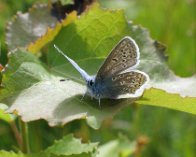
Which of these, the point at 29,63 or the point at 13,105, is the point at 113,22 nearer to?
the point at 29,63

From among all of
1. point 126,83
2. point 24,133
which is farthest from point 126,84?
point 24,133

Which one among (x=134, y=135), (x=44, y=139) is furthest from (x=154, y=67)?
(x=134, y=135)

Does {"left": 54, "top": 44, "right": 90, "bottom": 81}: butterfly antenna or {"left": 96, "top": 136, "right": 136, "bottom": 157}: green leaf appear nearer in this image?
{"left": 54, "top": 44, "right": 90, "bottom": 81}: butterfly antenna

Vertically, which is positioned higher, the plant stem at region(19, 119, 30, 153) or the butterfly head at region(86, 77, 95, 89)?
the butterfly head at region(86, 77, 95, 89)

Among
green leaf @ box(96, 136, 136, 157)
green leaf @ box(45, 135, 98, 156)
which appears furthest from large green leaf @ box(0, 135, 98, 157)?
green leaf @ box(96, 136, 136, 157)

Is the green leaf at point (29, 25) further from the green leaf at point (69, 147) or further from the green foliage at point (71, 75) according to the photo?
the green leaf at point (69, 147)

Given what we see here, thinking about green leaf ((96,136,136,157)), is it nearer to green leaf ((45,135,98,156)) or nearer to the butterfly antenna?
green leaf ((45,135,98,156))

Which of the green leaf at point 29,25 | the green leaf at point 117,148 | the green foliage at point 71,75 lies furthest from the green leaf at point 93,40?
the green leaf at point 117,148

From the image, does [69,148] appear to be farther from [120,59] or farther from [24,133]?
[120,59]
